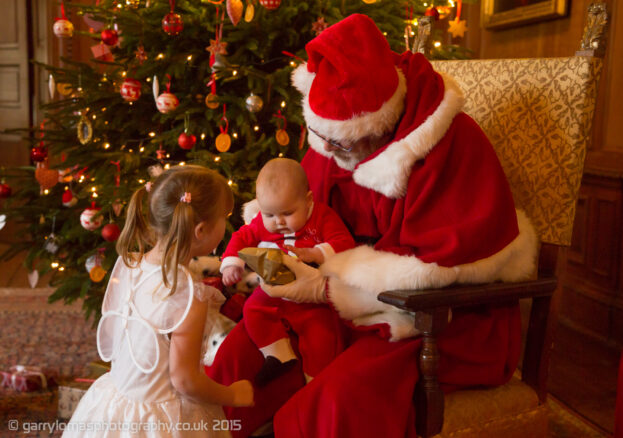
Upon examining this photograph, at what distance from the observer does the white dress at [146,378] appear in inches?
54.6

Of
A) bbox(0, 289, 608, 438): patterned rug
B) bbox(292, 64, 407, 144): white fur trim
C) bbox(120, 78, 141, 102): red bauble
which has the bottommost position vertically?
bbox(0, 289, 608, 438): patterned rug

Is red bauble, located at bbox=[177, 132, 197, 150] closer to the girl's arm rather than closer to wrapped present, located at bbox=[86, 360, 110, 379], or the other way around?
wrapped present, located at bbox=[86, 360, 110, 379]

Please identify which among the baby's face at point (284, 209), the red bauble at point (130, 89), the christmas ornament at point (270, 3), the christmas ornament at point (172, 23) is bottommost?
the baby's face at point (284, 209)

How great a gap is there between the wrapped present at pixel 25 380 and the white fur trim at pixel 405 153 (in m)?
2.00

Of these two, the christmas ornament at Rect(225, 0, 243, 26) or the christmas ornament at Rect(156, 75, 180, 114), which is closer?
the christmas ornament at Rect(225, 0, 243, 26)

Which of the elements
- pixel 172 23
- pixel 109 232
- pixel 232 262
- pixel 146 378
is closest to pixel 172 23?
pixel 172 23

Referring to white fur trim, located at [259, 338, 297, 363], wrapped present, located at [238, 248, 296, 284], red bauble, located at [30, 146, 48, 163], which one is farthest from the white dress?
red bauble, located at [30, 146, 48, 163]

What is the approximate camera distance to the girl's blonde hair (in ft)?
4.44

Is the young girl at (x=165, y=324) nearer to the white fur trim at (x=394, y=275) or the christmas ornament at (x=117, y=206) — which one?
the white fur trim at (x=394, y=275)

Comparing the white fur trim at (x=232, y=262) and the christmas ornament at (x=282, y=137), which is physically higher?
the christmas ornament at (x=282, y=137)

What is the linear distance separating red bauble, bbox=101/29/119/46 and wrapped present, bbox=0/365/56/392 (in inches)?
62.4

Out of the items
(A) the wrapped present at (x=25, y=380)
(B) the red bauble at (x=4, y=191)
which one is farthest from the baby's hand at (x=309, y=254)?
(B) the red bauble at (x=4, y=191)

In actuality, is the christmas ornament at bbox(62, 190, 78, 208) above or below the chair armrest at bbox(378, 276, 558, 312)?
above

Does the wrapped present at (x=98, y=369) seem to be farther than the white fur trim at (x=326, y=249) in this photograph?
Yes
